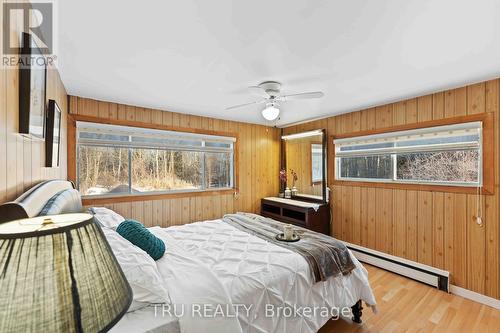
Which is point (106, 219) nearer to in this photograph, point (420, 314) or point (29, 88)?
point (29, 88)

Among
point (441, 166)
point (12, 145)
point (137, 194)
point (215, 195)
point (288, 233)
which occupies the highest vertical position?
point (12, 145)

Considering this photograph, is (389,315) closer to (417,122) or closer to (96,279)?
(417,122)

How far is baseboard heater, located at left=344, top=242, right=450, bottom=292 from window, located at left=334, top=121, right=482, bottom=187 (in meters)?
1.06

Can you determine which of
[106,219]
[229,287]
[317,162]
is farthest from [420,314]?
[106,219]

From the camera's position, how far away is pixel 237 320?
1.42m

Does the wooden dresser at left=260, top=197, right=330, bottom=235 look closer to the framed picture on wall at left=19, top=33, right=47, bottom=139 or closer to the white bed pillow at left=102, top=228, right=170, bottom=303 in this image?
the white bed pillow at left=102, top=228, right=170, bottom=303

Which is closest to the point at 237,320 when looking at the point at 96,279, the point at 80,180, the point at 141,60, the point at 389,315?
the point at 96,279

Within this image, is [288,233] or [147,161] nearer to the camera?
[288,233]

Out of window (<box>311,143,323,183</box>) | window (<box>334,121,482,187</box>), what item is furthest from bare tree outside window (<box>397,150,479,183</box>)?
window (<box>311,143,323,183</box>)

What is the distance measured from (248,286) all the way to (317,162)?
3.08 m

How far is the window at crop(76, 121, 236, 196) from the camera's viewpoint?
322 centimetres

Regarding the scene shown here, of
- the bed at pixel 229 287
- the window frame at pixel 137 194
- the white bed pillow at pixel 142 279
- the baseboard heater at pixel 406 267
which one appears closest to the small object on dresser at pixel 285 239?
the bed at pixel 229 287

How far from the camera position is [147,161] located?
3.65 metres

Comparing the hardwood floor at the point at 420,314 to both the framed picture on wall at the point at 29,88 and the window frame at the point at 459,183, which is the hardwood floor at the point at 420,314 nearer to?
the window frame at the point at 459,183
